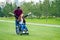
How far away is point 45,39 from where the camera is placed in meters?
11.0

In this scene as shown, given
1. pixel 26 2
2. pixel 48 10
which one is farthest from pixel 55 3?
pixel 26 2

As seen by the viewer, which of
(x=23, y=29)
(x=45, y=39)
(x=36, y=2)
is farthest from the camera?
(x=36, y=2)

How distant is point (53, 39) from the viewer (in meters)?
11.0

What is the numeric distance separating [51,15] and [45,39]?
39909 millimetres

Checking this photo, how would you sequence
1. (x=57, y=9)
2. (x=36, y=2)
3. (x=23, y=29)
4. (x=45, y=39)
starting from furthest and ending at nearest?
1. (x=36, y=2)
2. (x=57, y=9)
3. (x=23, y=29)
4. (x=45, y=39)

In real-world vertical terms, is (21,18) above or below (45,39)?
above

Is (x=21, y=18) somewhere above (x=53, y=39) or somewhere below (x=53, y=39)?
above

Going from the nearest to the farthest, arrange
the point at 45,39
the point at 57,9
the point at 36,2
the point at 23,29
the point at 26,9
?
the point at 45,39 → the point at 23,29 → the point at 57,9 → the point at 26,9 → the point at 36,2

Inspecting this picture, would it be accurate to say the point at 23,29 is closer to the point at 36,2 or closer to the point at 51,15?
the point at 51,15

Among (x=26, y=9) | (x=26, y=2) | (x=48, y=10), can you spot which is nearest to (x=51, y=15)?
(x=48, y=10)

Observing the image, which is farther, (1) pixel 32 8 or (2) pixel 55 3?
(1) pixel 32 8

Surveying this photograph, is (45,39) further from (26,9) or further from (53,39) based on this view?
(26,9)

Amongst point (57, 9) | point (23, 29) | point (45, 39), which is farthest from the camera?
point (57, 9)

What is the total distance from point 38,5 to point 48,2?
6637 mm
